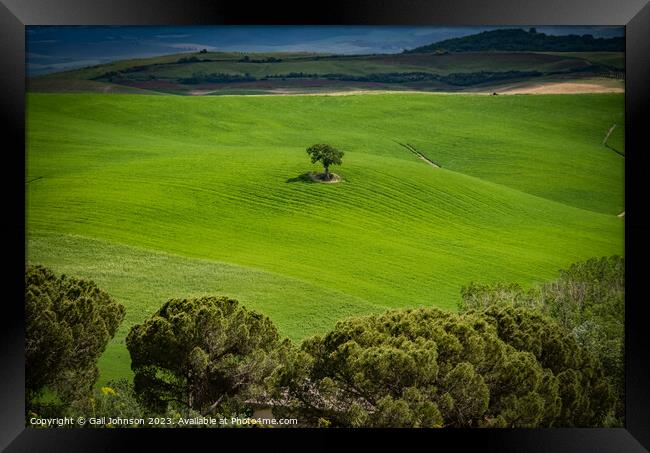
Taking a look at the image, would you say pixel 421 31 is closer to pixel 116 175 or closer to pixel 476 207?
pixel 476 207

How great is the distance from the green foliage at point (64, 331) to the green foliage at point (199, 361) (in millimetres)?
313

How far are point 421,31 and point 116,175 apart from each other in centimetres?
293

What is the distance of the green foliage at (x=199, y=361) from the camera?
263 inches

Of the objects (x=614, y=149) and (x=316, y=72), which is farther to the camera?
(x=316, y=72)

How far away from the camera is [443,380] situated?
21.2 feet

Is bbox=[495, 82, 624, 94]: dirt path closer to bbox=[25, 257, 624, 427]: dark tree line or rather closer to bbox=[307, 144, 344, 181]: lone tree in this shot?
bbox=[25, 257, 624, 427]: dark tree line

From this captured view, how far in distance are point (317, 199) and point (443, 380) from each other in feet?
7.10

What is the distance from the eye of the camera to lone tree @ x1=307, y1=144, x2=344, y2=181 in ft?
24.8

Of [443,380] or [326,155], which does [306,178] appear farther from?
[443,380]

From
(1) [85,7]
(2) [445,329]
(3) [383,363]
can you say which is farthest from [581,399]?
(1) [85,7]

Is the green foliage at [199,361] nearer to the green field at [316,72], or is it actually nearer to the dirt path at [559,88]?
the green field at [316,72]

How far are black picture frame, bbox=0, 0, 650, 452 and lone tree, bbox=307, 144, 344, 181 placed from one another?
64.0 inches

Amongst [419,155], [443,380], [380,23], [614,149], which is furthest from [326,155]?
[614,149]

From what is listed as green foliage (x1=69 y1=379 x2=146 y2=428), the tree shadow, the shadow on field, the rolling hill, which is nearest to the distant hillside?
the rolling hill
